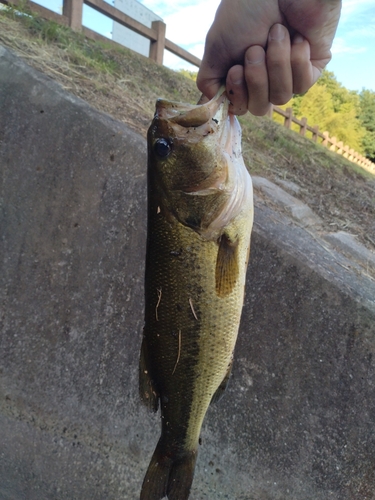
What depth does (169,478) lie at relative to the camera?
1.84 m

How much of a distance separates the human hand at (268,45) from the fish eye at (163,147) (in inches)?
11.7

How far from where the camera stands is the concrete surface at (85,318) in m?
2.51

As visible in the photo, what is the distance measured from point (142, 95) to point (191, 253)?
3.60m

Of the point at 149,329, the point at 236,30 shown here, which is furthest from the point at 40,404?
the point at 236,30

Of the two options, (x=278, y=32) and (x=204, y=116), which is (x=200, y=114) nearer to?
(x=204, y=116)

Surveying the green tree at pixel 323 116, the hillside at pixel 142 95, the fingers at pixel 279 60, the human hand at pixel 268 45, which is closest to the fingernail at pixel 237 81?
the human hand at pixel 268 45

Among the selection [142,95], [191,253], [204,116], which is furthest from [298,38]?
[142,95]

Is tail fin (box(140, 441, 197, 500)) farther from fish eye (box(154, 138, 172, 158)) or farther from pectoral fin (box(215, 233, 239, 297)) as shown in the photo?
fish eye (box(154, 138, 172, 158))

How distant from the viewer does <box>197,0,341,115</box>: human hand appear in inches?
56.7

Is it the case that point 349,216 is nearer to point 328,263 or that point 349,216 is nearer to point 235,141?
point 328,263

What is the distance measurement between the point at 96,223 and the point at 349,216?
3.09 m

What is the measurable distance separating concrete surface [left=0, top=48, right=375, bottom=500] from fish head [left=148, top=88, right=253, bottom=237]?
32.3 inches

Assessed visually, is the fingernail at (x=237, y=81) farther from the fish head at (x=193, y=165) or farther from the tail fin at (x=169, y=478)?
the tail fin at (x=169, y=478)

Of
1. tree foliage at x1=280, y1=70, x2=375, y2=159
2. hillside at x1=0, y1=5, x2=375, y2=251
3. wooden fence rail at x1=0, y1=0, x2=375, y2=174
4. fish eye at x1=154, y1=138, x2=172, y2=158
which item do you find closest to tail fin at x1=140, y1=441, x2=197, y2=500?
fish eye at x1=154, y1=138, x2=172, y2=158
